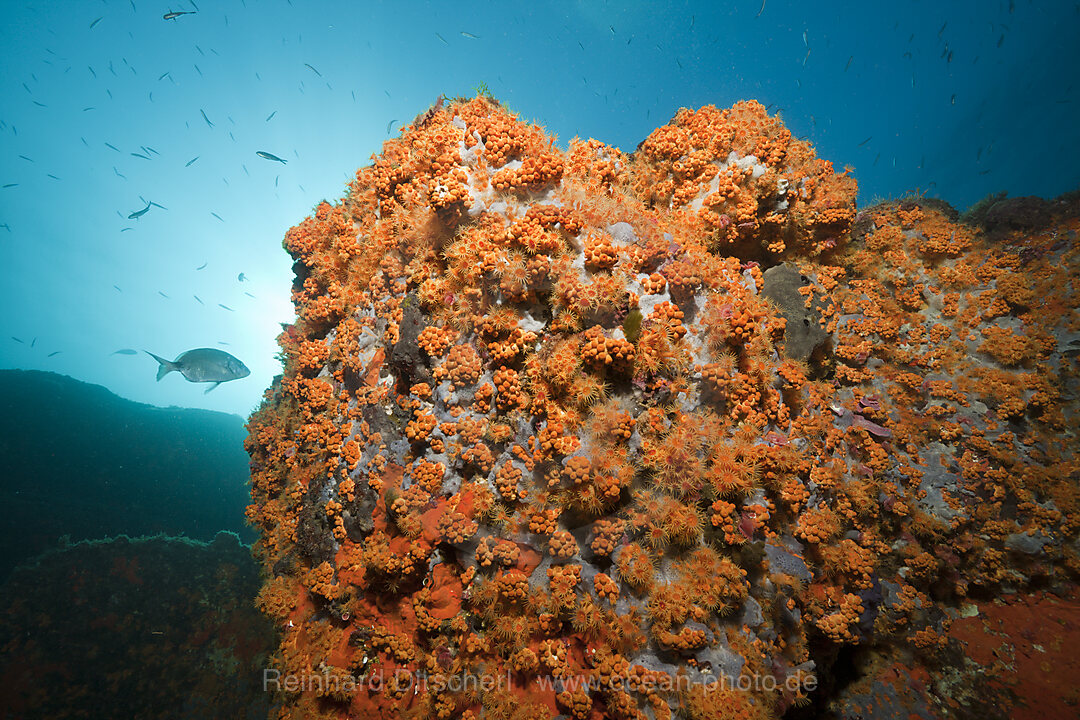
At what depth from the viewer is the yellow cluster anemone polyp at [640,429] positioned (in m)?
4.46

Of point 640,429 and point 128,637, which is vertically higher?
point 640,429

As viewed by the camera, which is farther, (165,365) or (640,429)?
(165,365)

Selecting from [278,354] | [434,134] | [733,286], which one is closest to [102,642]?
[278,354]

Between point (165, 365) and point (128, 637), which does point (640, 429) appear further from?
point (165, 365)

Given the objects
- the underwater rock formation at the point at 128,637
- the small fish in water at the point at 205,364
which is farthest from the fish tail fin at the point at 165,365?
the underwater rock formation at the point at 128,637

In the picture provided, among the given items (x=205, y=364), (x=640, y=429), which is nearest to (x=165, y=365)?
(x=205, y=364)

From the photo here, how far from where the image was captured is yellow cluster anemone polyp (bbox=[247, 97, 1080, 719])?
4465 millimetres

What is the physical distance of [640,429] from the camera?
4.85 metres

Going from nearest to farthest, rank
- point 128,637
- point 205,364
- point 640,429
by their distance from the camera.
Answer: point 640,429, point 128,637, point 205,364

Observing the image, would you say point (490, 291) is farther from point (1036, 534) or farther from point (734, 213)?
point (1036, 534)

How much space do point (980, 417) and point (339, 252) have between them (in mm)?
12041

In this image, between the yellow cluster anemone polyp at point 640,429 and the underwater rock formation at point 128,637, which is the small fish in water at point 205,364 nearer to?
the underwater rock formation at point 128,637

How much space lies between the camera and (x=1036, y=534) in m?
6.00

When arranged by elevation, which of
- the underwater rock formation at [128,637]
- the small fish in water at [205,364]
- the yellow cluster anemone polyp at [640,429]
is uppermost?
the small fish in water at [205,364]
